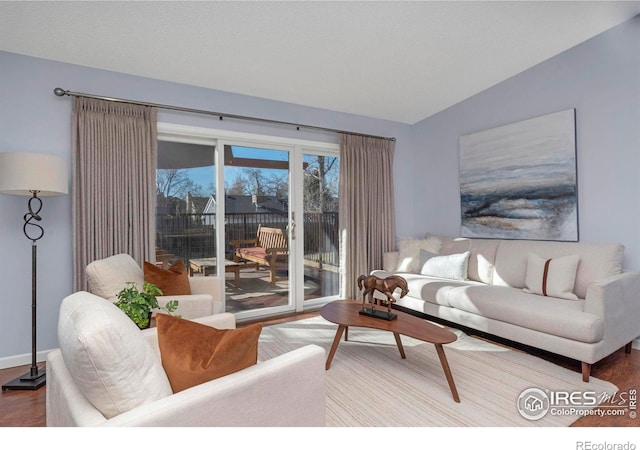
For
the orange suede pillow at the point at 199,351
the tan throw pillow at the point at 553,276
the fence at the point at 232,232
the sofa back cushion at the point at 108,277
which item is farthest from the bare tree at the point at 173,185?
Result: the tan throw pillow at the point at 553,276

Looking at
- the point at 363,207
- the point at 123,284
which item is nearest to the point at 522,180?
the point at 363,207

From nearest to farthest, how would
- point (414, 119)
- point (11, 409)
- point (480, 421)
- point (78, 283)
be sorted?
A: point (480, 421) → point (11, 409) → point (78, 283) → point (414, 119)

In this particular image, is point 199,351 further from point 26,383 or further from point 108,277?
point 26,383

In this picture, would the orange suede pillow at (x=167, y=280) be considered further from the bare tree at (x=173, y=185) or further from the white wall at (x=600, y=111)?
the white wall at (x=600, y=111)

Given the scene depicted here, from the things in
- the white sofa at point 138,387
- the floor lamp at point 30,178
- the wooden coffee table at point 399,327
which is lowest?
the wooden coffee table at point 399,327

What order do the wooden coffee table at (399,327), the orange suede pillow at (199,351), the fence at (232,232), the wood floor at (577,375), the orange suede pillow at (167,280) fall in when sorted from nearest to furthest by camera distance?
the orange suede pillow at (199,351) → the wood floor at (577,375) → the wooden coffee table at (399,327) → the orange suede pillow at (167,280) → the fence at (232,232)

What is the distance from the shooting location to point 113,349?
1.02m

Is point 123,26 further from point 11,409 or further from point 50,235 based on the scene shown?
point 11,409

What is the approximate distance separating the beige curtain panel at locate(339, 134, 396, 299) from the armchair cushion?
132 inches

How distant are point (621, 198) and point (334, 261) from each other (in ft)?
9.65

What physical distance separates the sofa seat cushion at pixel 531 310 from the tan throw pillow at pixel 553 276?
0.08 metres

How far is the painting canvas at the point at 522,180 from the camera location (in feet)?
11.0

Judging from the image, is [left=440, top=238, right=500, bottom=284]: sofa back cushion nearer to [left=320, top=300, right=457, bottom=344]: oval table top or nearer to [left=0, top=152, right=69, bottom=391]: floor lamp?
[left=320, top=300, right=457, bottom=344]: oval table top

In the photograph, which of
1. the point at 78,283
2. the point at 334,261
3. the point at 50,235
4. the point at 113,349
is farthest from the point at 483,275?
the point at 50,235
